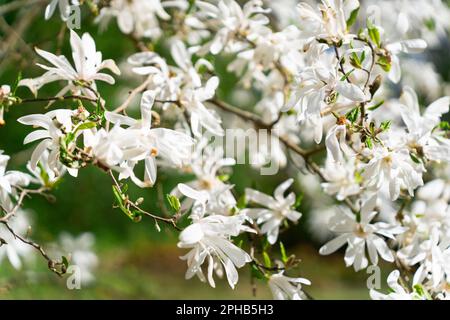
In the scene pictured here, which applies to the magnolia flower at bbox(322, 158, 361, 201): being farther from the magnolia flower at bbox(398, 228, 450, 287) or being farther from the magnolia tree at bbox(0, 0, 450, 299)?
the magnolia flower at bbox(398, 228, 450, 287)

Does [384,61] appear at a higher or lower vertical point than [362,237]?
higher

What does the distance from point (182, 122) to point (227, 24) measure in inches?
10.1

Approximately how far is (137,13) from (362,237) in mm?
816

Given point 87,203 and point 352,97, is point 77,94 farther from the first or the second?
point 87,203

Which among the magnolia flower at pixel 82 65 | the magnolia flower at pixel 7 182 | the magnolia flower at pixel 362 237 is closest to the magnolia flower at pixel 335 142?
the magnolia flower at pixel 362 237

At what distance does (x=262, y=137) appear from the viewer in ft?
5.50

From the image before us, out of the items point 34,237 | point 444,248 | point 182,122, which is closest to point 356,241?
point 444,248

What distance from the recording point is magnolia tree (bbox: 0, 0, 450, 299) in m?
0.88

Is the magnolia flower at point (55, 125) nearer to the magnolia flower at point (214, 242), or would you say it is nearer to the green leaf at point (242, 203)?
the magnolia flower at point (214, 242)

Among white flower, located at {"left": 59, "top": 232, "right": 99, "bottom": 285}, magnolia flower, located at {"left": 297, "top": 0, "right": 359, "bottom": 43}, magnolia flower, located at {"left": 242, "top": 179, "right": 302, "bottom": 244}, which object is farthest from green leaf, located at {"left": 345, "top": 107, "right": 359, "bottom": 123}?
white flower, located at {"left": 59, "top": 232, "right": 99, "bottom": 285}

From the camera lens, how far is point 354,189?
1.28 m

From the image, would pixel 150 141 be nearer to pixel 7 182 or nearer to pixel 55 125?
pixel 55 125

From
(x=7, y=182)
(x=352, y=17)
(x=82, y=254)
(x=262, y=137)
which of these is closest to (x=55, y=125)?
(x=7, y=182)
